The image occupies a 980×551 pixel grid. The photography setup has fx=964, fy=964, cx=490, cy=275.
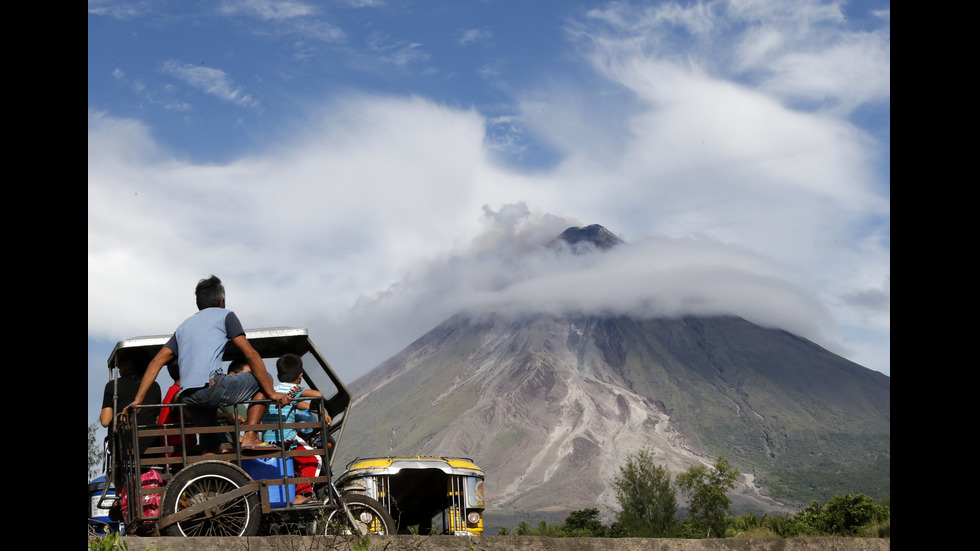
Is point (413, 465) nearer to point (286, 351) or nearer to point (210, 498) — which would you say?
point (286, 351)

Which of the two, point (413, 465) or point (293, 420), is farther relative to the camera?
point (413, 465)

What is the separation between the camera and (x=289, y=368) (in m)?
9.18

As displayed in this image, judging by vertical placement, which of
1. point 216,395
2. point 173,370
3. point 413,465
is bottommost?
point 413,465

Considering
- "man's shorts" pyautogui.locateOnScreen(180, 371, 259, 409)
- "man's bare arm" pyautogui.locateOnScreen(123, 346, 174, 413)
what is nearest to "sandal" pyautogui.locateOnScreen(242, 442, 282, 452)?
"man's shorts" pyautogui.locateOnScreen(180, 371, 259, 409)

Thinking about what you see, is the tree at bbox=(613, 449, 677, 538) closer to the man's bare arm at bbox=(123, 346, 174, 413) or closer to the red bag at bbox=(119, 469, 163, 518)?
the red bag at bbox=(119, 469, 163, 518)

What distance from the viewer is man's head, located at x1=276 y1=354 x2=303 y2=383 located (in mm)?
9117

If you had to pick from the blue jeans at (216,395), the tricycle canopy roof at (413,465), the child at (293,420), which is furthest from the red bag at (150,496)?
the tricycle canopy roof at (413,465)

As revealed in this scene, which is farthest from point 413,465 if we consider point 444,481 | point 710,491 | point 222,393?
point 710,491

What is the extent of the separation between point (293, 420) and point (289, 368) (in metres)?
1.12

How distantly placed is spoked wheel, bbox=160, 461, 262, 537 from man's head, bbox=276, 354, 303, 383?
2.48 meters
